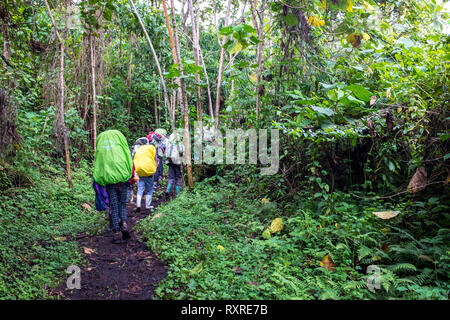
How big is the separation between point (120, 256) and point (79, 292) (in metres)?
1.03

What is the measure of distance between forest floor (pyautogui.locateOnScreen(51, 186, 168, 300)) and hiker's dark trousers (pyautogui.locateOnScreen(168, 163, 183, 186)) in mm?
2277

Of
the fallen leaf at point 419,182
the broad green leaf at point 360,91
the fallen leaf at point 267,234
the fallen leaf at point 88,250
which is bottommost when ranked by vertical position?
the fallen leaf at point 88,250

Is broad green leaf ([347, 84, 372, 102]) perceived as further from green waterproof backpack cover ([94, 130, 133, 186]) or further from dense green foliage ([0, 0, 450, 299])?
green waterproof backpack cover ([94, 130, 133, 186])

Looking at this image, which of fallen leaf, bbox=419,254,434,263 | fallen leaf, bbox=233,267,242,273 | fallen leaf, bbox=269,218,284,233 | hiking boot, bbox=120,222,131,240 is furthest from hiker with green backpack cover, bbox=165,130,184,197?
fallen leaf, bbox=419,254,434,263

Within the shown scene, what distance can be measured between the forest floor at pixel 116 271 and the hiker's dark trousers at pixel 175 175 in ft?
7.47

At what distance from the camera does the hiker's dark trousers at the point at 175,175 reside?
736cm

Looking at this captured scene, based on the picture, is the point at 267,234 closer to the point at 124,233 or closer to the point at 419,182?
the point at 419,182

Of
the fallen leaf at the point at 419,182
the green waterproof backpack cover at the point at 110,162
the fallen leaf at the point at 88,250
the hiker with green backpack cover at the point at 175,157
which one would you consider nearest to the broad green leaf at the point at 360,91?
the fallen leaf at the point at 419,182
